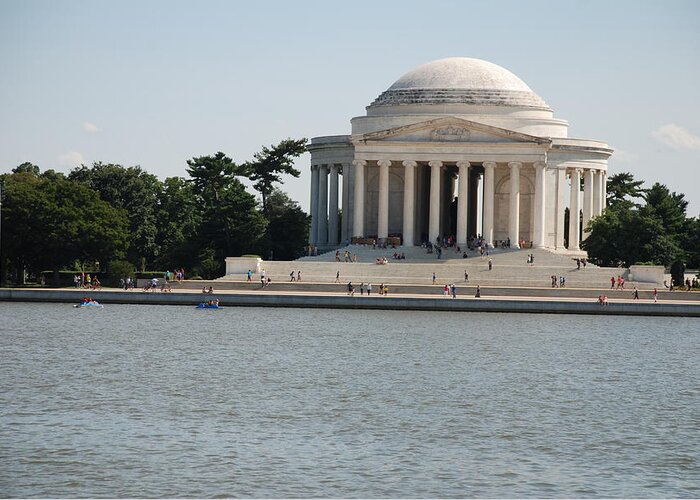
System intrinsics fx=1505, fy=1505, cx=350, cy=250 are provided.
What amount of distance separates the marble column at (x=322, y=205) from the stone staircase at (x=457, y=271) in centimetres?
1805

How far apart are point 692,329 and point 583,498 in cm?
5259

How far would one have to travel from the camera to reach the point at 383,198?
131125 mm

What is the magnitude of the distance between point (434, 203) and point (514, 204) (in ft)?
22.5

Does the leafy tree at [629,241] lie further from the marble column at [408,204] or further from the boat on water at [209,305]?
the boat on water at [209,305]

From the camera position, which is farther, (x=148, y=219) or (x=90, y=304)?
(x=148, y=219)

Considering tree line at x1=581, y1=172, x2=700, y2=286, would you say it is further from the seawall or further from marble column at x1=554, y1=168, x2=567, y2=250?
the seawall

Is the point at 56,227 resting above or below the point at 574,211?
below

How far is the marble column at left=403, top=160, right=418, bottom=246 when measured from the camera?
129 meters

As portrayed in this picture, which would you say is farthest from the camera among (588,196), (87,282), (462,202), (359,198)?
(588,196)

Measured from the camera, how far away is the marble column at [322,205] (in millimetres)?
141125

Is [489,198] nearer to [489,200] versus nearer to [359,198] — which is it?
[489,200]

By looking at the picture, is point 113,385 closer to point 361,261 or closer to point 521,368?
point 521,368

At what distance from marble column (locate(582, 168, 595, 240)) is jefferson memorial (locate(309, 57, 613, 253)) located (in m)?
0.11

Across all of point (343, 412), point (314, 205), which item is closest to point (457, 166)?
point (314, 205)
